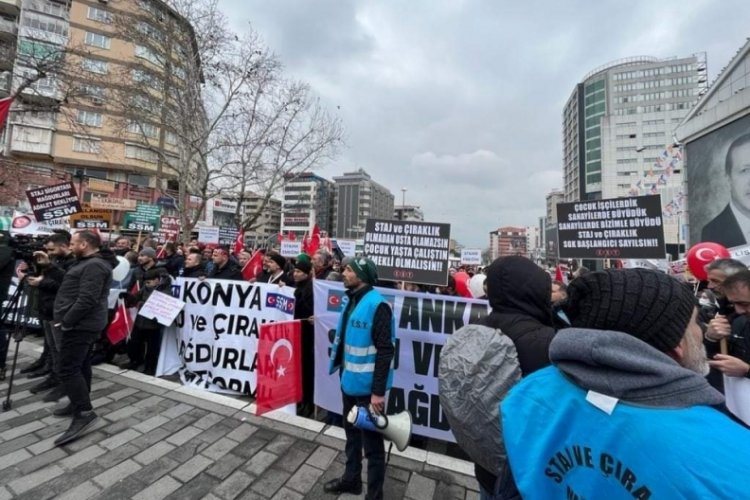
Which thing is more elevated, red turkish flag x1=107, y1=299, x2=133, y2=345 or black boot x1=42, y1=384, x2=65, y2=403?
red turkish flag x1=107, y1=299, x2=133, y2=345

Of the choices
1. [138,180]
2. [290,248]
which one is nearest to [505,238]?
[138,180]

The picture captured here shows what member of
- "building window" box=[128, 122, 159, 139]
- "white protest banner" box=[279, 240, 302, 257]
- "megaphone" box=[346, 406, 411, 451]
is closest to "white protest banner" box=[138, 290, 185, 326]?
"megaphone" box=[346, 406, 411, 451]

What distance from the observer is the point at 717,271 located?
9.57 ft

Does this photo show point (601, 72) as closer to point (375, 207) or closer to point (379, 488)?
point (375, 207)

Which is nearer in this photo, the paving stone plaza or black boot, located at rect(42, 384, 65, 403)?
the paving stone plaza

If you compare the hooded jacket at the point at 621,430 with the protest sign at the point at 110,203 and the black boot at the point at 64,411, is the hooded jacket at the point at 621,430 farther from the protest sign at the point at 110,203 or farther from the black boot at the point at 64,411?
the protest sign at the point at 110,203

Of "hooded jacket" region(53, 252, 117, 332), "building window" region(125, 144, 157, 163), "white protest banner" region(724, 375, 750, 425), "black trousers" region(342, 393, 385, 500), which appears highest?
"building window" region(125, 144, 157, 163)

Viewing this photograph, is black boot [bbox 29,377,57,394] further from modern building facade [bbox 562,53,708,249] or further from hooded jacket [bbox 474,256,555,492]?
modern building facade [bbox 562,53,708,249]

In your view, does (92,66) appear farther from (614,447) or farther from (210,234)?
(614,447)

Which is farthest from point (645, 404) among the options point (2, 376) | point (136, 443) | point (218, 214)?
point (218, 214)

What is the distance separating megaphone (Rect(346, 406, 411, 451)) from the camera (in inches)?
94.2

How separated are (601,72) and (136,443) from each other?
10165 cm

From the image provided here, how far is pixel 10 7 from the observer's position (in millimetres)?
31203

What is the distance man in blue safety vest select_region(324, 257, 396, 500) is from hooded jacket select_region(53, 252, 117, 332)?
266 cm
